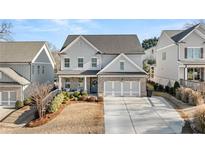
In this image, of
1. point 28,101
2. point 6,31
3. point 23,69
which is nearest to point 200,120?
point 28,101

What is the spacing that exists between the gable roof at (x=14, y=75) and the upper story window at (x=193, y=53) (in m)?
12.6

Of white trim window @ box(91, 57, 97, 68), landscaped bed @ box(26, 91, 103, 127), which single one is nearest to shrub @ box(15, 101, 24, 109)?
landscaped bed @ box(26, 91, 103, 127)

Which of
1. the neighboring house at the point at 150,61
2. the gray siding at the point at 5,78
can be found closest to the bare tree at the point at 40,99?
the gray siding at the point at 5,78

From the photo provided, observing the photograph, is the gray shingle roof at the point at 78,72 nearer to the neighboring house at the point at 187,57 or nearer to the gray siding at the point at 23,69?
the gray siding at the point at 23,69

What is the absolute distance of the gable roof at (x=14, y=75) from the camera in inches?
802

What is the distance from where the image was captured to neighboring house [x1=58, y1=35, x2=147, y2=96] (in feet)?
70.3

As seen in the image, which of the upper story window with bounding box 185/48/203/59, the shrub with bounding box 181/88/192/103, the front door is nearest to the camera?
the shrub with bounding box 181/88/192/103

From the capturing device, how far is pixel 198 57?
2219 centimetres

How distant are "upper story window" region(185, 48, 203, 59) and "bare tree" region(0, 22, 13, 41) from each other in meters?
13.3

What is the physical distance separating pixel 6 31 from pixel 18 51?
112 inches

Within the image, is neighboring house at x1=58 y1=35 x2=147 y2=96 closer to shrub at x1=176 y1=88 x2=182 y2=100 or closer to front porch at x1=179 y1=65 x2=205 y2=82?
shrub at x1=176 y1=88 x2=182 y2=100
